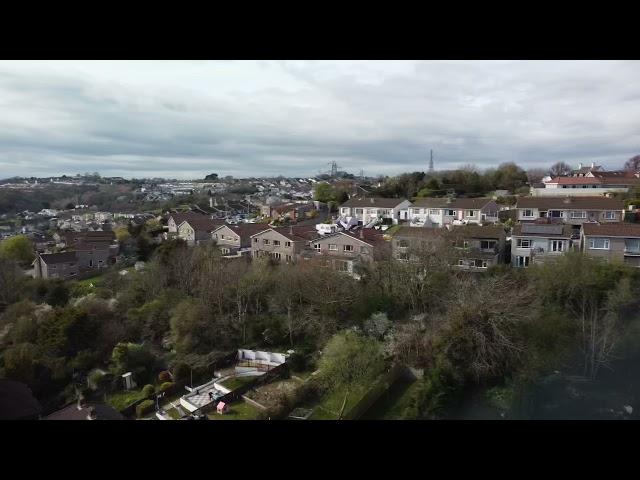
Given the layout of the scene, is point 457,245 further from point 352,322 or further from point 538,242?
point 352,322

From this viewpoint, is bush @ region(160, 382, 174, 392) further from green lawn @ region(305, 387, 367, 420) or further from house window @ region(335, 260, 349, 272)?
house window @ region(335, 260, 349, 272)

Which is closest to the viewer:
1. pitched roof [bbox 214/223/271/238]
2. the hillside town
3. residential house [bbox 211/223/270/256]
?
the hillside town

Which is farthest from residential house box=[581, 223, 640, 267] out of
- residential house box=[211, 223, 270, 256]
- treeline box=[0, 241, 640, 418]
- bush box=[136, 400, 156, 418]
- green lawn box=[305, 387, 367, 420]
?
residential house box=[211, 223, 270, 256]

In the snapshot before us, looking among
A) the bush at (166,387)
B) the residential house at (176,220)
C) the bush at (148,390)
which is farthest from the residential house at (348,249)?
the residential house at (176,220)

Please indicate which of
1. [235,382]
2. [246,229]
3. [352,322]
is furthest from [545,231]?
[246,229]

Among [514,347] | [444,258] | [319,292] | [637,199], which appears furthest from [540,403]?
[637,199]

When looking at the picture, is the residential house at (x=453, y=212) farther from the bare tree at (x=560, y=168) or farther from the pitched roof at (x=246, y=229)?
the bare tree at (x=560, y=168)
